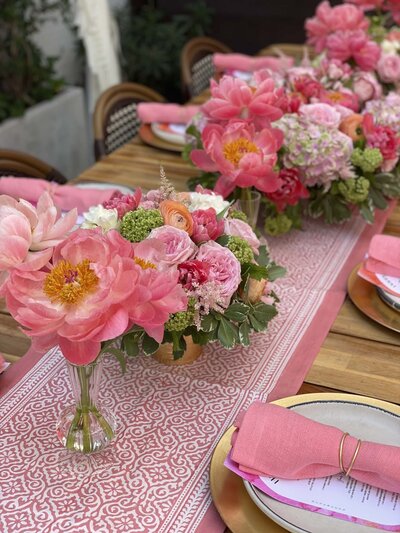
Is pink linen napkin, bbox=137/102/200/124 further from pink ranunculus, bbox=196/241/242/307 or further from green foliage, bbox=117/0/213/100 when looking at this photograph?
green foliage, bbox=117/0/213/100

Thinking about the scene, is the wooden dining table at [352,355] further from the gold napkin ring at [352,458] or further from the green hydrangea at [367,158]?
the green hydrangea at [367,158]

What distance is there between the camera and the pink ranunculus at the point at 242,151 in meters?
1.29

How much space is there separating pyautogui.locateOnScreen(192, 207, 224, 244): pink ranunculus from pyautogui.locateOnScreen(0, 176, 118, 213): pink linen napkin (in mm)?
545

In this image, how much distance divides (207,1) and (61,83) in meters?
1.18

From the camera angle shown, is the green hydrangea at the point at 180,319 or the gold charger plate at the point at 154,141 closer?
the green hydrangea at the point at 180,319

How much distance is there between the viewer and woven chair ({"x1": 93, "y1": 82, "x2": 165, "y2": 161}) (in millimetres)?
2213

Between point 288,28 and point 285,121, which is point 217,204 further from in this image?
point 288,28

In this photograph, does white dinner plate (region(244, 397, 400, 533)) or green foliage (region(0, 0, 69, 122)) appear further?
green foliage (region(0, 0, 69, 122))

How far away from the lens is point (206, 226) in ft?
3.34

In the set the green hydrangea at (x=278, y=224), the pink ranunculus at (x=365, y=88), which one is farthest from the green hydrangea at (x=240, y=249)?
the pink ranunculus at (x=365, y=88)

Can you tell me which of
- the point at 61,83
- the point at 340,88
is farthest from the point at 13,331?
the point at 61,83

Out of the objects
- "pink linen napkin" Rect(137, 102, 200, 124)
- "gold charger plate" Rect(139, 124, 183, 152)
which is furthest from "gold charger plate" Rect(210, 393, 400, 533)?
"pink linen napkin" Rect(137, 102, 200, 124)

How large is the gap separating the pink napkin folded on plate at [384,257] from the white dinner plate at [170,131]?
0.81 metres

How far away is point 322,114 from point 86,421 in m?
0.84
